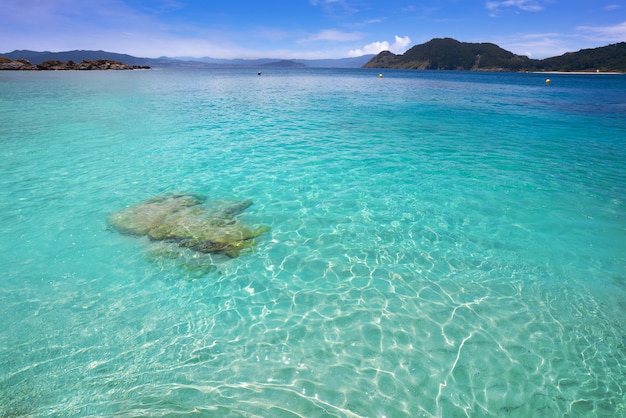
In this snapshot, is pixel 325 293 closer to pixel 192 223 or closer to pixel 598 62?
pixel 192 223

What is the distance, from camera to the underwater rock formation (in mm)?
9359

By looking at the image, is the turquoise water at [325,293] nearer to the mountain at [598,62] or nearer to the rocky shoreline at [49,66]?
the rocky shoreline at [49,66]

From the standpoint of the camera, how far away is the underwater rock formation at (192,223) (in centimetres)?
936

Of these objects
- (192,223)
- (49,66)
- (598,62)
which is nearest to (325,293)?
(192,223)

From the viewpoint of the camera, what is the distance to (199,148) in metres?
19.2

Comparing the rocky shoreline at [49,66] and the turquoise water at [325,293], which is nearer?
the turquoise water at [325,293]

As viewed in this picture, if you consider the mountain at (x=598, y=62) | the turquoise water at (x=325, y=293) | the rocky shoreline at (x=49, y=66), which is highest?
the mountain at (x=598, y=62)

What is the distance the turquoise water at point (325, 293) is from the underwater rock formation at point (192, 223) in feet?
1.44

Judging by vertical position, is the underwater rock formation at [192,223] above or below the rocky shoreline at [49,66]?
below

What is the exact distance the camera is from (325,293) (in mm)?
7621

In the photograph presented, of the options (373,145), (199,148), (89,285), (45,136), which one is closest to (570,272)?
(89,285)

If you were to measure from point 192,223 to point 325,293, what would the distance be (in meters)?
5.36

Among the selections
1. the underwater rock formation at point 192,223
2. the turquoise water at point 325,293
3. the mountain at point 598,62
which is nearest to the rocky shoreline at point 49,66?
the turquoise water at point 325,293

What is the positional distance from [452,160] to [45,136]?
2611cm
